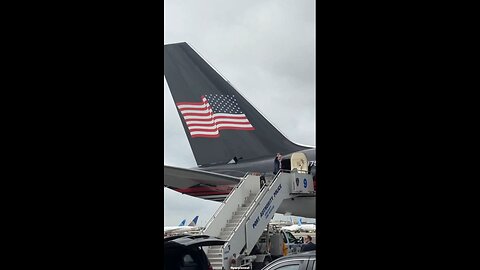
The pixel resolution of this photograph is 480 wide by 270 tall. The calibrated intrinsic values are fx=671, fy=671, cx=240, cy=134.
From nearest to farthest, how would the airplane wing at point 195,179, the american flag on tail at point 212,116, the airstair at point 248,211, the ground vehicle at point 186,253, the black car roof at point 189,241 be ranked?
the ground vehicle at point 186,253 → the black car roof at point 189,241 → the airstair at point 248,211 → the airplane wing at point 195,179 → the american flag on tail at point 212,116

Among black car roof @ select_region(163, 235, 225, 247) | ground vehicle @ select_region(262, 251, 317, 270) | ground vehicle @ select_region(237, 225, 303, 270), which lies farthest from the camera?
A: ground vehicle @ select_region(237, 225, 303, 270)

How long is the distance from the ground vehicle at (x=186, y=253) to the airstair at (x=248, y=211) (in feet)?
15.7

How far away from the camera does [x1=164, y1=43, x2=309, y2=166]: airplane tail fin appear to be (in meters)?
16.7

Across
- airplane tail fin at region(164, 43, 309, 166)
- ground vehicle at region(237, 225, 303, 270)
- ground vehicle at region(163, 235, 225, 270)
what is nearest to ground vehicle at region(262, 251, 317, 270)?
ground vehicle at region(163, 235, 225, 270)

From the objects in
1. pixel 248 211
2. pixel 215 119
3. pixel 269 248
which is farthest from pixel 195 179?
pixel 248 211

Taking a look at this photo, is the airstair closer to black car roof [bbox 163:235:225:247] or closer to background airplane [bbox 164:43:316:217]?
background airplane [bbox 164:43:316:217]

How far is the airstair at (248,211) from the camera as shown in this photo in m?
10.1

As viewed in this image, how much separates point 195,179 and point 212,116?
8.69ft

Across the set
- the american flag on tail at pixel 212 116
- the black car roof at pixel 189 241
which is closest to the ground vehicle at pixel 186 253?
the black car roof at pixel 189 241

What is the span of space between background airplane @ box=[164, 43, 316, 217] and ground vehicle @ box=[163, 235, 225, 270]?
10.8 metres

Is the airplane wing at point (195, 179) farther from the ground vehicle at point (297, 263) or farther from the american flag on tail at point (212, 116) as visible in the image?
the ground vehicle at point (297, 263)
